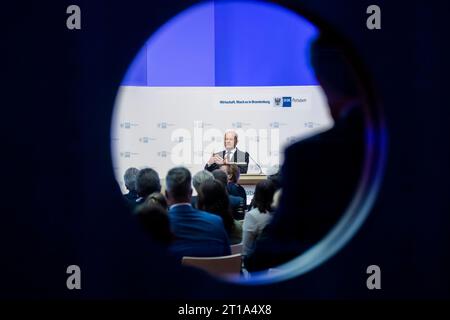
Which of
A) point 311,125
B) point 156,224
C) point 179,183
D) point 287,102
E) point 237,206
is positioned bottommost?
point 237,206

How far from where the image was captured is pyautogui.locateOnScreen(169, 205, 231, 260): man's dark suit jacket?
2.10 m

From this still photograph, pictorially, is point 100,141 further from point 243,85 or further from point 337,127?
point 243,85

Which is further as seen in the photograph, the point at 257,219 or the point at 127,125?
the point at 127,125

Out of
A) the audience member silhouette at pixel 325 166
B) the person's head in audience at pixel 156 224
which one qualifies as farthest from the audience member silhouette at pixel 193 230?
the audience member silhouette at pixel 325 166

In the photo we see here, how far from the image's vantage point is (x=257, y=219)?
2.58 meters

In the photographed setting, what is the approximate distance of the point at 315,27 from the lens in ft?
4.19

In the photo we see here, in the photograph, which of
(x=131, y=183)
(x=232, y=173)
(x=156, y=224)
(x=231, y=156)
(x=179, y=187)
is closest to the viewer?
(x=156, y=224)

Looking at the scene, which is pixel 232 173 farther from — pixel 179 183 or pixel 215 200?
pixel 179 183

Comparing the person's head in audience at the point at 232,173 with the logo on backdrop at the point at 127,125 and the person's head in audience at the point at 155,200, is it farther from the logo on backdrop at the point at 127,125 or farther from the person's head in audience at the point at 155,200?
the person's head in audience at the point at 155,200

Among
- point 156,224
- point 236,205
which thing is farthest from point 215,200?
point 236,205

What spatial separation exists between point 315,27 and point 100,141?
581 millimetres

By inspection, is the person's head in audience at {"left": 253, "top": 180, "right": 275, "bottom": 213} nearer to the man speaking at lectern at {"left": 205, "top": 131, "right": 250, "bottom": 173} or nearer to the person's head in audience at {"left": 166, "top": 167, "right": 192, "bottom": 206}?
the person's head in audience at {"left": 166, "top": 167, "right": 192, "bottom": 206}

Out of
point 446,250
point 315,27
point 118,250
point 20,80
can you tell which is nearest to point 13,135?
point 20,80

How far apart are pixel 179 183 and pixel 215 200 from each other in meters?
0.42
